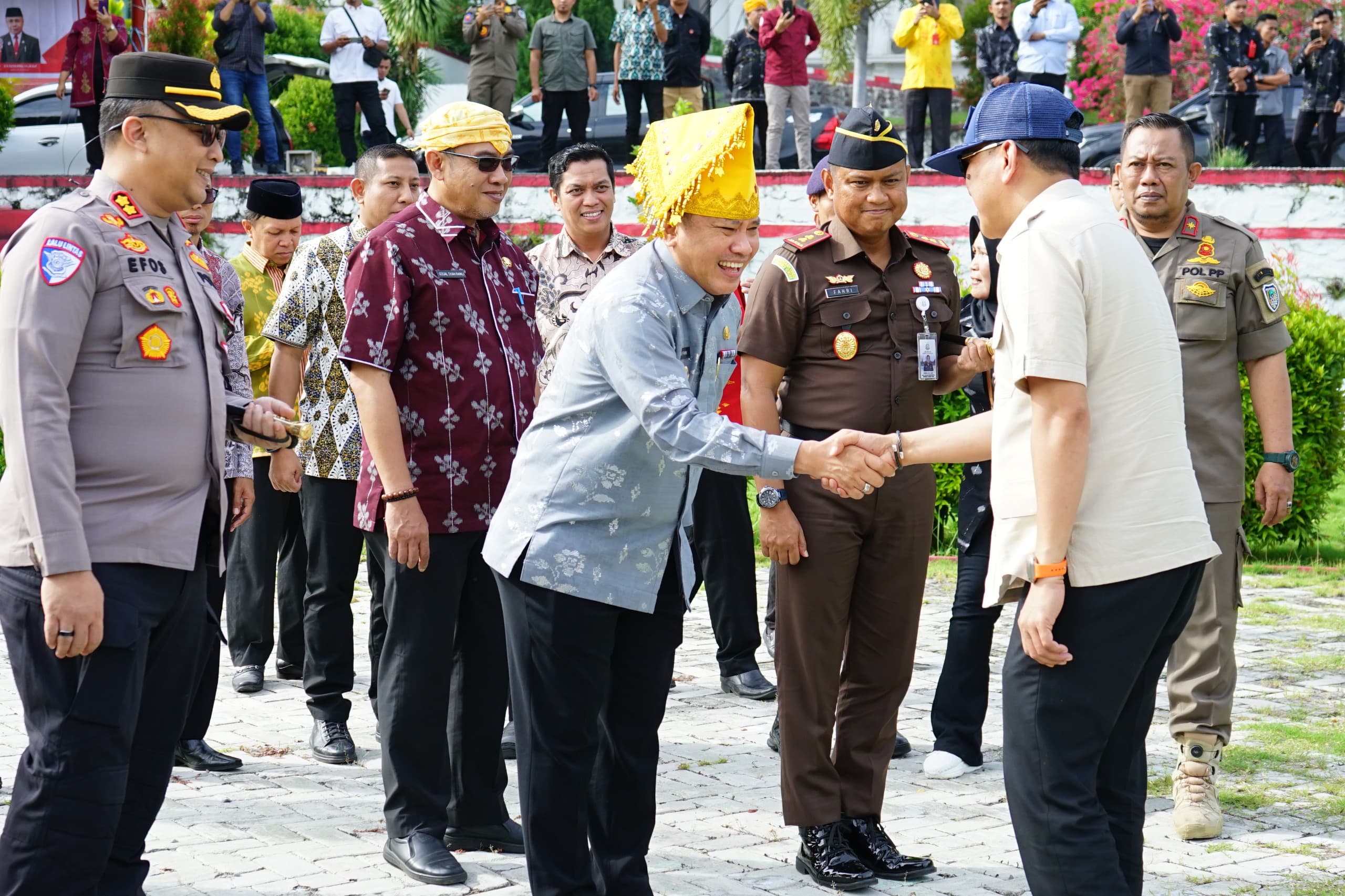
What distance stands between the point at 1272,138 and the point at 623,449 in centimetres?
1390

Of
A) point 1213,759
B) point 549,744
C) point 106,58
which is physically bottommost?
point 1213,759

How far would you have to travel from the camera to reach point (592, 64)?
609 inches

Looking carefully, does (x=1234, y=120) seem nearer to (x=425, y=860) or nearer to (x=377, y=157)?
(x=377, y=157)

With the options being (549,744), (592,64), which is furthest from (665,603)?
(592,64)

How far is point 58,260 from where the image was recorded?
10.9 ft

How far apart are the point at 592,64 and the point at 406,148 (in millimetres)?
10122

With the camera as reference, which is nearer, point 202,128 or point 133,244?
point 133,244

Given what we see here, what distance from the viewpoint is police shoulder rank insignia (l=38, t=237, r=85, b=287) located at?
331cm

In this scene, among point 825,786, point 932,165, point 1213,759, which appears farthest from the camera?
point 1213,759

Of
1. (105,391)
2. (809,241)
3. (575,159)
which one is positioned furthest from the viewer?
(575,159)

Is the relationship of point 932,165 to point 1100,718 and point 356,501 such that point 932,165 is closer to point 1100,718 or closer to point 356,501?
point 1100,718

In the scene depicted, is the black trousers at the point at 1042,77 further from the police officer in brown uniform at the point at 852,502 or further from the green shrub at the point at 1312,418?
the police officer in brown uniform at the point at 852,502

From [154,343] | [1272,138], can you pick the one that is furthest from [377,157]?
[1272,138]

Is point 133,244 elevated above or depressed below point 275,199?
below
